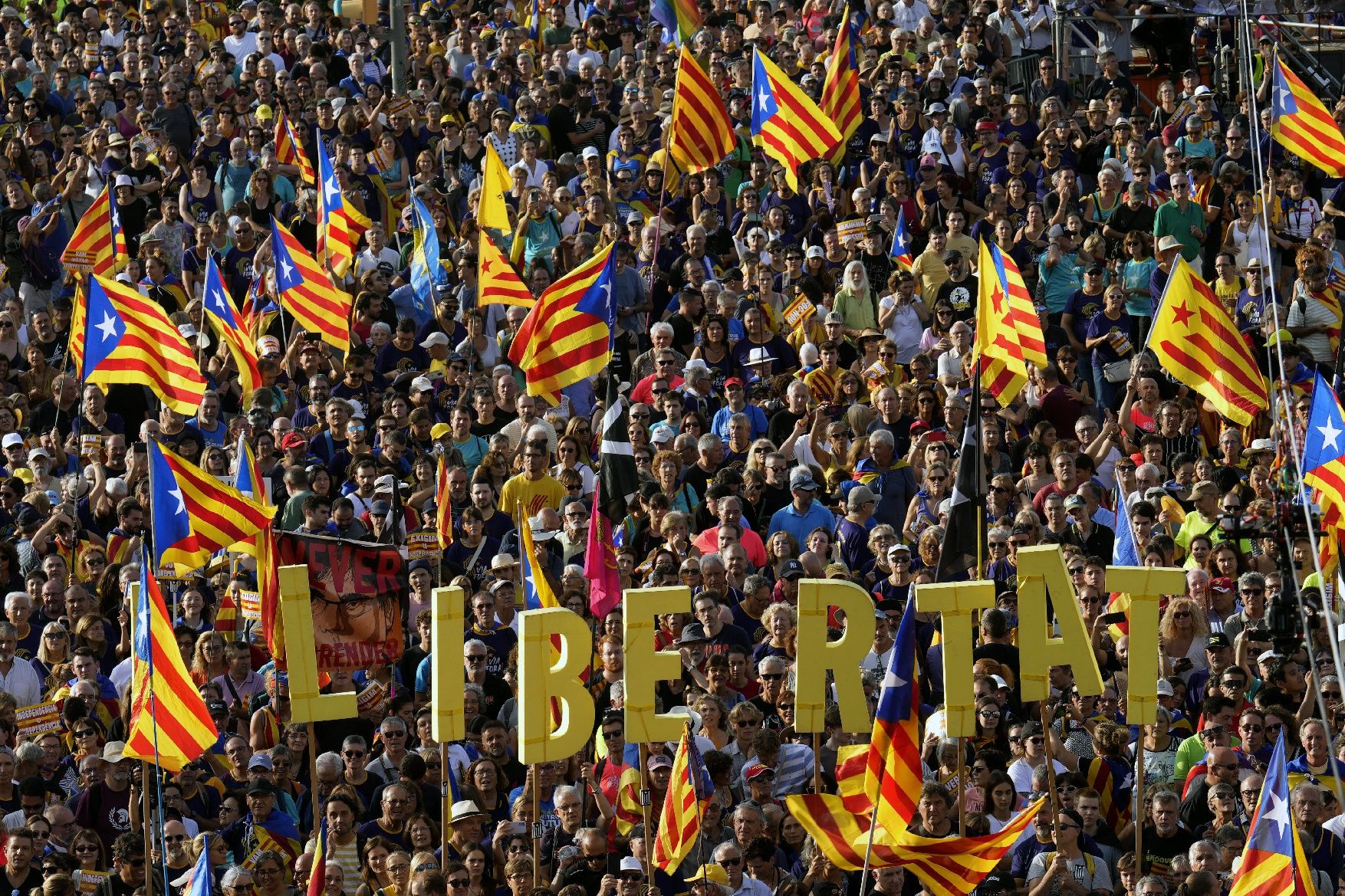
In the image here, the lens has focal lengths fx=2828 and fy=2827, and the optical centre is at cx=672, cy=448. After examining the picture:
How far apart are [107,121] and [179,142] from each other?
24.3 inches

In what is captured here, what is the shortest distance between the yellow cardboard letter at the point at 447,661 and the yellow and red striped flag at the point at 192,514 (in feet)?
7.73

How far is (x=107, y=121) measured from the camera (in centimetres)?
2323

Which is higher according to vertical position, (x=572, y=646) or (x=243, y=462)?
(x=243, y=462)

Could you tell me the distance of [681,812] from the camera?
13.3m

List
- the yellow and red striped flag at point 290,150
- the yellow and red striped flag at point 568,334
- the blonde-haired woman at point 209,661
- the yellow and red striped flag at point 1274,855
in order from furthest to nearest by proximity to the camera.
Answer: the yellow and red striped flag at point 290,150 → the yellow and red striped flag at point 568,334 → the blonde-haired woman at point 209,661 → the yellow and red striped flag at point 1274,855

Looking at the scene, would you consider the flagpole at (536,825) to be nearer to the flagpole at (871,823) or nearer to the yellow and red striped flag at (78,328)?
the flagpole at (871,823)

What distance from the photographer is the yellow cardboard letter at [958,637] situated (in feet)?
43.9

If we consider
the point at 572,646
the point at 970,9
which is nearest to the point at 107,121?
the point at 970,9

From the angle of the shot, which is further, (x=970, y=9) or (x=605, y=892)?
(x=970, y=9)

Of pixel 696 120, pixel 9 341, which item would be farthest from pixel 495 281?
pixel 9 341

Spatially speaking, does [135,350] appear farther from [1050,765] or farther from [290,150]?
[1050,765]

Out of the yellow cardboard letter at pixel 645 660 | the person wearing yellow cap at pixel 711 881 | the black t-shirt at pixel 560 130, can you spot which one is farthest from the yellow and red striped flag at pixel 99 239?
the person wearing yellow cap at pixel 711 881

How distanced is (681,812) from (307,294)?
7.29m

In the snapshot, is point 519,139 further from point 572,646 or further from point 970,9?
point 572,646
